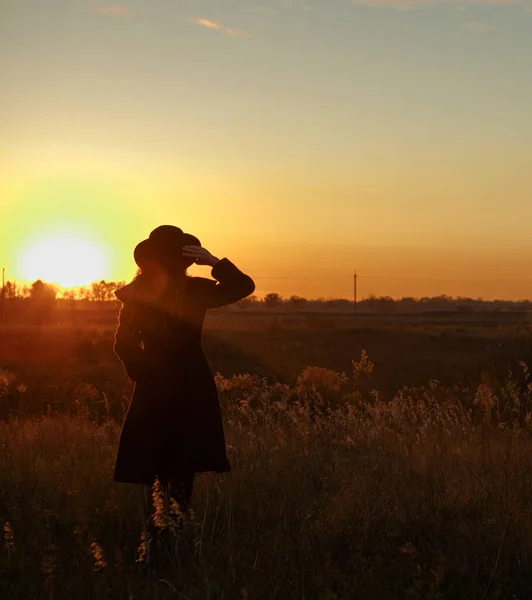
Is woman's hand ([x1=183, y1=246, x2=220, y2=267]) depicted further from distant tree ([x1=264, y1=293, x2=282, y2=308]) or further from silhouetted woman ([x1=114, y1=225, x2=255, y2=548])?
distant tree ([x1=264, y1=293, x2=282, y2=308])

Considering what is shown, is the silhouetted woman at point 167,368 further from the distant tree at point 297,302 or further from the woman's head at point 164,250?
the distant tree at point 297,302

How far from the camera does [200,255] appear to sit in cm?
415

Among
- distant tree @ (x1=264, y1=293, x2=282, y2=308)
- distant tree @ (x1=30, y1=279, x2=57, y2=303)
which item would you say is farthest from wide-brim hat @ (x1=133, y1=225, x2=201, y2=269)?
distant tree @ (x1=264, y1=293, x2=282, y2=308)

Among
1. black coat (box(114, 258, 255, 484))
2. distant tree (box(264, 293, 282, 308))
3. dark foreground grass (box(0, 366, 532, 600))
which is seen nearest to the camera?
dark foreground grass (box(0, 366, 532, 600))

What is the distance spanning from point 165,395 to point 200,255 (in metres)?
0.81

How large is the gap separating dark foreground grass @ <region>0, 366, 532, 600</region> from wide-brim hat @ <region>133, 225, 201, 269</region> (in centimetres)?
142

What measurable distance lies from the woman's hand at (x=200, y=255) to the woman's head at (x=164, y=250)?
0.15 feet

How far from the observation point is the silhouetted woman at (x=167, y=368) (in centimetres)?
413

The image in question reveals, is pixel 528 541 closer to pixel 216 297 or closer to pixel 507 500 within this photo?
pixel 507 500

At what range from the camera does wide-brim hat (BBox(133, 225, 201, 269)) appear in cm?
414

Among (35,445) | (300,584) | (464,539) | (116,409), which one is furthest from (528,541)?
(116,409)

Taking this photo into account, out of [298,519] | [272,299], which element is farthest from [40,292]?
[298,519]

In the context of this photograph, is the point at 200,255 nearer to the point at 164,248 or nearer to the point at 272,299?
the point at 164,248

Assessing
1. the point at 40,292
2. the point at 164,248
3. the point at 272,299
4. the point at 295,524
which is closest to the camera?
the point at 164,248
